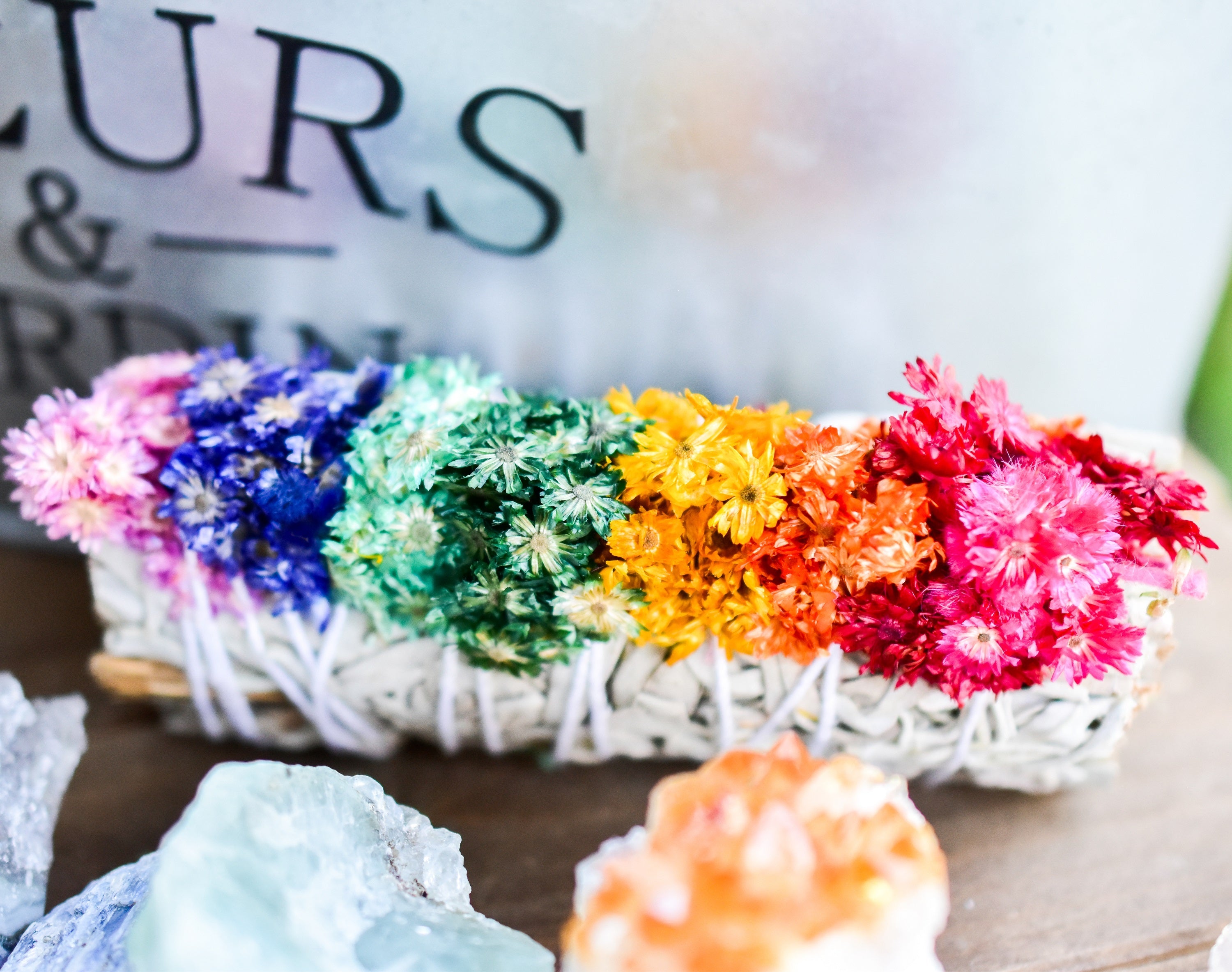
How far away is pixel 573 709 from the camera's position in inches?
23.6

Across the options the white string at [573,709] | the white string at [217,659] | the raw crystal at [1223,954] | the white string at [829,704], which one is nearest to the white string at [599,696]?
the white string at [573,709]

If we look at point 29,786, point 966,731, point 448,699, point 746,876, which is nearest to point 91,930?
point 29,786

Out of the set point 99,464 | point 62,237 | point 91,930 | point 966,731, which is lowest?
point 91,930

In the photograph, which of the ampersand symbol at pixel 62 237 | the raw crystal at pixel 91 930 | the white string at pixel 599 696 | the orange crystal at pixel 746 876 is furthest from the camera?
the ampersand symbol at pixel 62 237

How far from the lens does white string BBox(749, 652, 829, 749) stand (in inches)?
22.4

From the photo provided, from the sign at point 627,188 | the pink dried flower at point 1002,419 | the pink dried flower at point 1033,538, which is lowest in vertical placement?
the pink dried flower at point 1033,538

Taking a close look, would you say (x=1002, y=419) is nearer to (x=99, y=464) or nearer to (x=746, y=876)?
(x=746, y=876)

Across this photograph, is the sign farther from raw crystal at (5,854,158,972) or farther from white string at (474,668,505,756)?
raw crystal at (5,854,158,972)

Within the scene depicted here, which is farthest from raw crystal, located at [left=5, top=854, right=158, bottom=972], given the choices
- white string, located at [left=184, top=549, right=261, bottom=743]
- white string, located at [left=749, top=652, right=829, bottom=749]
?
white string, located at [left=749, top=652, right=829, bottom=749]

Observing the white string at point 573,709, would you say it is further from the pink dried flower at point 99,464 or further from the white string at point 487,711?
the pink dried flower at point 99,464

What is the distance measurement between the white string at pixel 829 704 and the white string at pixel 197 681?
1.32 feet

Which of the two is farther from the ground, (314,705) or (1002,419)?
(1002,419)

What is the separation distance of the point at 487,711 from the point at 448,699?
0.09 feet

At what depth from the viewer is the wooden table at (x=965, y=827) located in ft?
1.94
